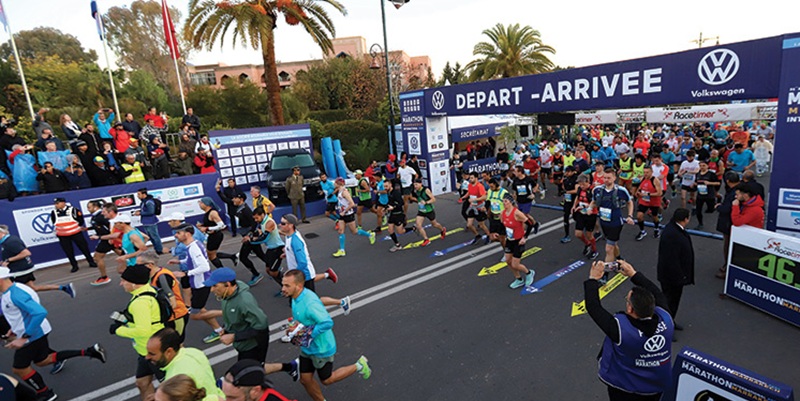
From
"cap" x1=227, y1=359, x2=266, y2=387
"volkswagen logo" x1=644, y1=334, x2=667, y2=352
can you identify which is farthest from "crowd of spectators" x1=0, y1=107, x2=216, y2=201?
"volkswagen logo" x1=644, y1=334, x2=667, y2=352

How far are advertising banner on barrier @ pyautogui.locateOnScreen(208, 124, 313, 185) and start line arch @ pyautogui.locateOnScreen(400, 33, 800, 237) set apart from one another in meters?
6.79

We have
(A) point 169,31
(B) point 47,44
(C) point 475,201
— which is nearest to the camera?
(C) point 475,201

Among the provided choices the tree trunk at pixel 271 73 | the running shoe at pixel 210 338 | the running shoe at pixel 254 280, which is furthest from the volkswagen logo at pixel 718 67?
the tree trunk at pixel 271 73

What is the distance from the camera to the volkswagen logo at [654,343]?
320cm

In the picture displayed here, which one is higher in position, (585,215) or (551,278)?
(585,215)

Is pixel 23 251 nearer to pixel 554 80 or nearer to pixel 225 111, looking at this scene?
pixel 554 80

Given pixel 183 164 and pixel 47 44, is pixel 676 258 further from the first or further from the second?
pixel 47 44

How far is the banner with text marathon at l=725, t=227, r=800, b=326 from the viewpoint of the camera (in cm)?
579

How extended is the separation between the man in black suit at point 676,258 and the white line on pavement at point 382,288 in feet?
13.5

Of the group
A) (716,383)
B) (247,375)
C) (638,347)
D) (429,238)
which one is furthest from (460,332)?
(429,238)

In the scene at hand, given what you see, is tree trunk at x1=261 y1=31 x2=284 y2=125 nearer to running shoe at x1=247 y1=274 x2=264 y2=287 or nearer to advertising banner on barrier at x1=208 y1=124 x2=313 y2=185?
advertising banner on barrier at x1=208 y1=124 x2=313 y2=185

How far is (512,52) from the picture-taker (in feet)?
92.3

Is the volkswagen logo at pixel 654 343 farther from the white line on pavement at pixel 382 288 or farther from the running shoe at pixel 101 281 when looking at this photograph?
the running shoe at pixel 101 281

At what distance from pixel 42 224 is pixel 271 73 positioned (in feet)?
36.4
